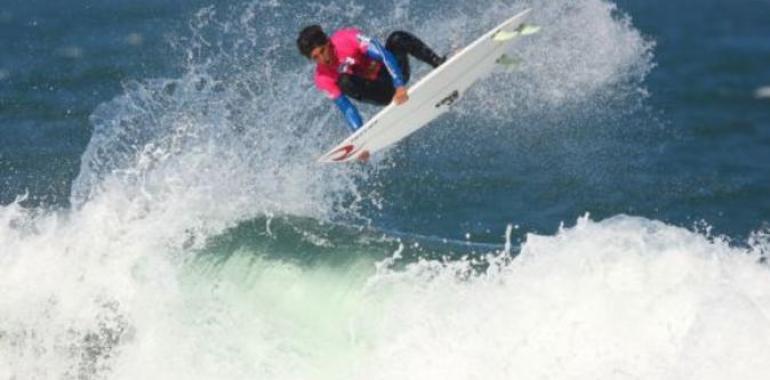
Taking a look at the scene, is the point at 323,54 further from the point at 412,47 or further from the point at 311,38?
the point at 412,47

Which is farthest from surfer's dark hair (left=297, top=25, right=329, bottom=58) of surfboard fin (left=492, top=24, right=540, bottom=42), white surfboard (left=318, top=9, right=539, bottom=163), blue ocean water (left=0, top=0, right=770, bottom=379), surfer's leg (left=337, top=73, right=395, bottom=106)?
blue ocean water (left=0, top=0, right=770, bottom=379)

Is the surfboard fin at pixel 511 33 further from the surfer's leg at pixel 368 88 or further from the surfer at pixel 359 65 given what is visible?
the surfer's leg at pixel 368 88

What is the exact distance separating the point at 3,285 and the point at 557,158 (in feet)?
20.0

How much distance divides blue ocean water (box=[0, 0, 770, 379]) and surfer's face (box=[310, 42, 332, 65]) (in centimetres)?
179

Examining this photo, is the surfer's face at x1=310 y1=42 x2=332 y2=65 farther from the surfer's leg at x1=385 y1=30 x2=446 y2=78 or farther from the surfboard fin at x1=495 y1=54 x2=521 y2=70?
the surfboard fin at x1=495 y1=54 x2=521 y2=70

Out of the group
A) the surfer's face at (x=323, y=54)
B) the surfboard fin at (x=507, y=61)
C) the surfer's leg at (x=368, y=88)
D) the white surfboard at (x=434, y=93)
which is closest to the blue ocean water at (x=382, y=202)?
the white surfboard at (x=434, y=93)

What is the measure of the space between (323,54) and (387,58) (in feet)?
2.05

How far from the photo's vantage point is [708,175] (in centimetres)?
1188

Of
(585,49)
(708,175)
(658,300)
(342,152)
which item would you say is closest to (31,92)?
(342,152)

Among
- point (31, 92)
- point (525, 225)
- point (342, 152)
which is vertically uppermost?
point (31, 92)

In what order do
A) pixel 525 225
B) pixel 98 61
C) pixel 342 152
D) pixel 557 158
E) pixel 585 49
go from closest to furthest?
pixel 342 152, pixel 525 225, pixel 557 158, pixel 585 49, pixel 98 61

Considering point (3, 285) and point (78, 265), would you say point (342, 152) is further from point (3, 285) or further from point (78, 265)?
point (3, 285)

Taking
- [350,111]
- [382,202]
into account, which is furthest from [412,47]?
[382,202]

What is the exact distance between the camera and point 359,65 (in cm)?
1027
